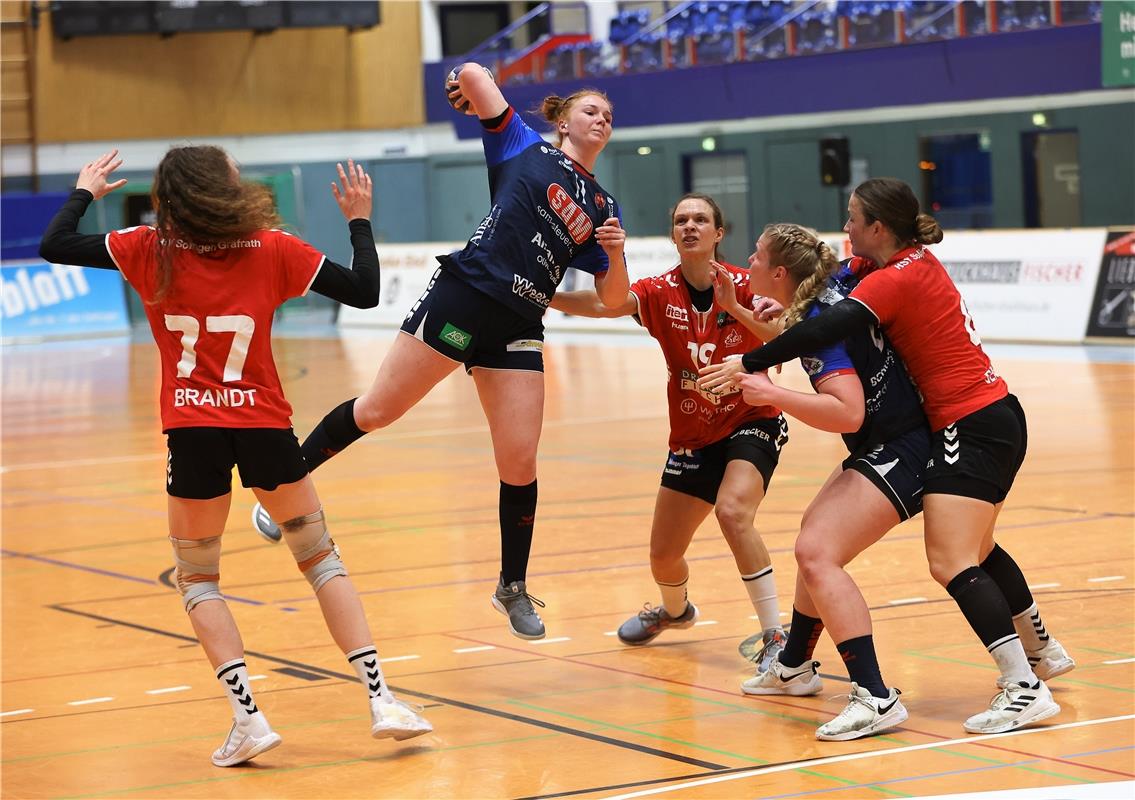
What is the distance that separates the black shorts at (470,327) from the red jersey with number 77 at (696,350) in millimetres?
622

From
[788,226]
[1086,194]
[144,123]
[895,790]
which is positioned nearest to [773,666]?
[895,790]

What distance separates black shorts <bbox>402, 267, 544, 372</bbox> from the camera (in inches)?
252

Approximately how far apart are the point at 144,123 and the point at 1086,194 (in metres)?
21.1

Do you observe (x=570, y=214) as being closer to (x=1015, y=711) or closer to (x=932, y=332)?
(x=932, y=332)

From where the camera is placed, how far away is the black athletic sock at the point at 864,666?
218 inches

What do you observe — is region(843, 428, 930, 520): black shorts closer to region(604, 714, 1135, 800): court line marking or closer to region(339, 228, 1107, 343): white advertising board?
region(604, 714, 1135, 800): court line marking

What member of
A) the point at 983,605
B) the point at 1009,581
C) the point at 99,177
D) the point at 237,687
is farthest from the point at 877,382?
the point at 99,177

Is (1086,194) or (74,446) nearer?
(74,446)

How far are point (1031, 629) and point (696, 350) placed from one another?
70.1 inches

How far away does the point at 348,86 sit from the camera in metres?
38.5

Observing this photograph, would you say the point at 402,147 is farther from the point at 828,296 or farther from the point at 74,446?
the point at 828,296

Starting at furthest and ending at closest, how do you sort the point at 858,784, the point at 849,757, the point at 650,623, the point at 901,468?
the point at 650,623
the point at 901,468
the point at 849,757
the point at 858,784

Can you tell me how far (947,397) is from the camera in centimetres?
564

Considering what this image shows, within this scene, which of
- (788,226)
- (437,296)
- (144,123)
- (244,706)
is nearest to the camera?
(244,706)
